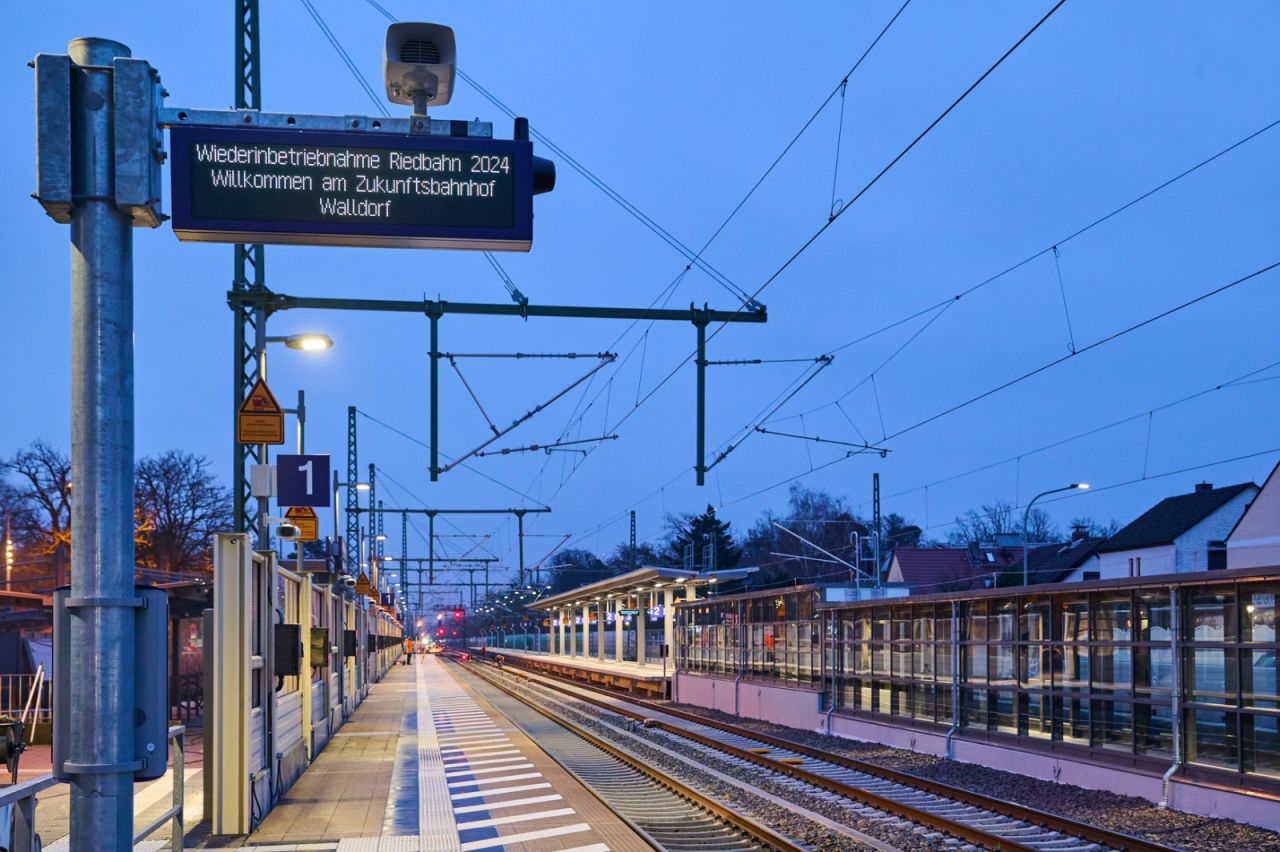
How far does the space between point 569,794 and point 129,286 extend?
1144cm

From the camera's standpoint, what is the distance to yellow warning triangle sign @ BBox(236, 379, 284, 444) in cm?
Result: 1400

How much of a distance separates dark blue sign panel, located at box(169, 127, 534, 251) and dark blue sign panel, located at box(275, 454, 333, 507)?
11204mm

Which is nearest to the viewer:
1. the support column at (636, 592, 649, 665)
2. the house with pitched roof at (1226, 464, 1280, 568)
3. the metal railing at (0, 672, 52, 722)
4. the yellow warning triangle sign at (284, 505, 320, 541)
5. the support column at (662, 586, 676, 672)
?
the yellow warning triangle sign at (284, 505, 320, 541)

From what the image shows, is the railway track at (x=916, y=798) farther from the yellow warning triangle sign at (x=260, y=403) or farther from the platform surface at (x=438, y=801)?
the yellow warning triangle sign at (x=260, y=403)

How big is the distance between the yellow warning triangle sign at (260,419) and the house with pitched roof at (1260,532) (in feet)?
106

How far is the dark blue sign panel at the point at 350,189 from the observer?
5.61 metres

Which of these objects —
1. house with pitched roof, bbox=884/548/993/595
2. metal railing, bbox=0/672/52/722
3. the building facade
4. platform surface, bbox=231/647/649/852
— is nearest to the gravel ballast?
the building facade

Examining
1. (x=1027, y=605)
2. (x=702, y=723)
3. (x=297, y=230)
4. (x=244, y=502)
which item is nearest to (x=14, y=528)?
(x=702, y=723)

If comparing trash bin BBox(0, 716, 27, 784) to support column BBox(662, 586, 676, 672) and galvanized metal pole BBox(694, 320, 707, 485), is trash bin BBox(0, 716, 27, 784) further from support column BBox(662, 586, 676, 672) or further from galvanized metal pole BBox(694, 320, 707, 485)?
support column BBox(662, 586, 676, 672)

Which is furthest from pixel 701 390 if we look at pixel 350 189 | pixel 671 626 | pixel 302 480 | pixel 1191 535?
pixel 1191 535

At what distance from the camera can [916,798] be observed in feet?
49.2

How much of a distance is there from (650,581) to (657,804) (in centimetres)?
2678

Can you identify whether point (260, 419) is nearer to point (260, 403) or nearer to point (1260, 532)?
point (260, 403)

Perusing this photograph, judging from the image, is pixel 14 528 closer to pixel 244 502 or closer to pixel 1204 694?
pixel 244 502
